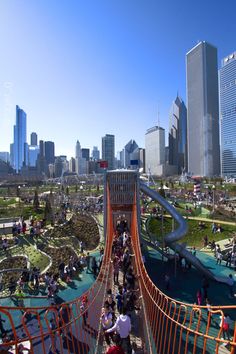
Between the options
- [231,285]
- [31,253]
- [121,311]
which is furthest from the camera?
[31,253]

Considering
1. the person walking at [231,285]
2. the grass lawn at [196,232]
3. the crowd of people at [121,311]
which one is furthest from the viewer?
the grass lawn at [196,232]

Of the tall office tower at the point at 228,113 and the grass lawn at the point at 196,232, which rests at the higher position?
the tall office tower at the point at 228,113

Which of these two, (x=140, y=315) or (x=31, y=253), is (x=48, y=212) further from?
(x=140, y=315)

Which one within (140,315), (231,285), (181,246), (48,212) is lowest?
(231,285)

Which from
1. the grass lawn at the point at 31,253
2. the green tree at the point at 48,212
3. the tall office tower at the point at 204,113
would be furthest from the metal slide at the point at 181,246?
the tall office tower at the point at 204,113

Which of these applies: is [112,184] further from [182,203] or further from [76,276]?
[182,203]

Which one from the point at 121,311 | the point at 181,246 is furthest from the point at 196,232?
the point at 121,311

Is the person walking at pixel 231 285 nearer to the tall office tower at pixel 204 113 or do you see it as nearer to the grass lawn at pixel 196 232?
the grass lawn at pixel 196 232
